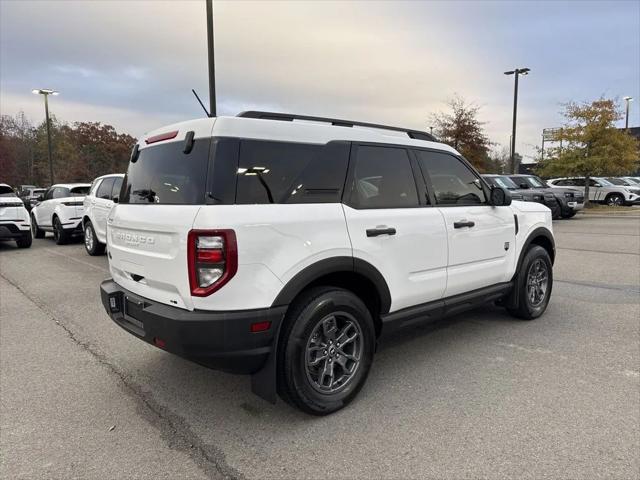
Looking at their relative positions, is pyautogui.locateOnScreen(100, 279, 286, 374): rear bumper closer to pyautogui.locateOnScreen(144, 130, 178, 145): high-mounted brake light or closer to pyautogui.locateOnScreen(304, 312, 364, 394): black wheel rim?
pyautogui.locateOnScreen(304, 312, 364, 394): black wheel rim

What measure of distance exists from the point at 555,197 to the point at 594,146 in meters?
7.36

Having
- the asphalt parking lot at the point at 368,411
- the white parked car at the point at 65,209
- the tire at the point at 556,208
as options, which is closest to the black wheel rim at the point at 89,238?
the white parked car at the point at 65,209

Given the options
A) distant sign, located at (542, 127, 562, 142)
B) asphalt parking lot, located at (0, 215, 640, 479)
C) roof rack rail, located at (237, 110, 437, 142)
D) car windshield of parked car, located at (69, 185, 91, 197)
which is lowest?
asphalt parking lot, located at (0, 215, 640, 479)

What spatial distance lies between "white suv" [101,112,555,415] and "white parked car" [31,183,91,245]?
9296 millimetres

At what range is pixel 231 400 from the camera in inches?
130

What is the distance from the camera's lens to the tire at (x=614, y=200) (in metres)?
24.4

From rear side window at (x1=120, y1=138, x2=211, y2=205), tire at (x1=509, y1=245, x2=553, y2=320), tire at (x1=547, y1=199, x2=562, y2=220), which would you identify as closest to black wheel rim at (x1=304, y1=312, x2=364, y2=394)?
rear side window at (x1=120, y1=138, x2=211, y2=205)

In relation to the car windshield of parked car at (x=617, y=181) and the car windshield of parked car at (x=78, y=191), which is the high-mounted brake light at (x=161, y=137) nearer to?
the car windshield of parked car at (x=78, y=191)

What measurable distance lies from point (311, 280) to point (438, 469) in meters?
1.28

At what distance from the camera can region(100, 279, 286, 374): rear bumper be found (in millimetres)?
2590

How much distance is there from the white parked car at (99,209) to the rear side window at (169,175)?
6111mm

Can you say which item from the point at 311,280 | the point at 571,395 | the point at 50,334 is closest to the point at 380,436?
the point at 311,280

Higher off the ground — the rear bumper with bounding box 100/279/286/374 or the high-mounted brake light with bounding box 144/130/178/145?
the high-mounted brake light with bounding box 144/130/178/145

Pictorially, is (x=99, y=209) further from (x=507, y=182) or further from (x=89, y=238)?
(x=507, y=182)
